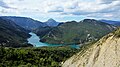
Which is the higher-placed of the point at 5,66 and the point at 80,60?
the point at 80,60

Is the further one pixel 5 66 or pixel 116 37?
pixel 5 66

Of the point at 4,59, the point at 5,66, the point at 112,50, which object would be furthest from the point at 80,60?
the point at 4,59

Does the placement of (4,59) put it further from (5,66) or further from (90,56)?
(90,56)

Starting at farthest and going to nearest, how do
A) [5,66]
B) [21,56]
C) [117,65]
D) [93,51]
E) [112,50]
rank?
[21,56], [5,66], [93,51], [112,50], [117,65]

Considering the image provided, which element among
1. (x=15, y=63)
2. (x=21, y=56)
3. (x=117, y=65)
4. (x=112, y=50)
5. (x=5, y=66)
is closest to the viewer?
(x=117, y=65)

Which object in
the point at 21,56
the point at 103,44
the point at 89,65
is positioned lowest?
the point at 21,56
